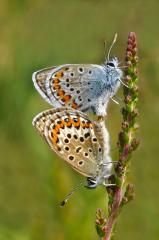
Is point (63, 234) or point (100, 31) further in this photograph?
point (100, 31)

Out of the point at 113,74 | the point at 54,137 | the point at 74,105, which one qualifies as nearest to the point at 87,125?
the point at 54,137

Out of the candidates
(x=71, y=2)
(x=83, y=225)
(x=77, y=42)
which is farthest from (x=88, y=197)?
(x=71, y=2)

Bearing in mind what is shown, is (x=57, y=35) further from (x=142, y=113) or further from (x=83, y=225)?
(x=83, y=225)

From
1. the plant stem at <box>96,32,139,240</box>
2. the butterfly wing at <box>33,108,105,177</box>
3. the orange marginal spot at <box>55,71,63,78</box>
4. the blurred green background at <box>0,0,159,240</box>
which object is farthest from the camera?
the blurred green background at <box>0,0,159,240</box>

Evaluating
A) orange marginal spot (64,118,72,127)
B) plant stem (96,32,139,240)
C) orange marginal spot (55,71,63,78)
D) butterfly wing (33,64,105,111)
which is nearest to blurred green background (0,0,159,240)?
butterfly wing (33,64,105,111)

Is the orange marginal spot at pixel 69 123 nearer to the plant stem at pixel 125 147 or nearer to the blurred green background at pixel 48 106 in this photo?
the plant stem at pixel 125 147

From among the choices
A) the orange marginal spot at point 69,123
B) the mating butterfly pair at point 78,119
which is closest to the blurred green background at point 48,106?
the mating butterfly pair at point 78,119

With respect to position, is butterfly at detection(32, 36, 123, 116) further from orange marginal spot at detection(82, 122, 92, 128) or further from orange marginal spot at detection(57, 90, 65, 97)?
orange marginal spot at detection(82, 122, 92, 128)
